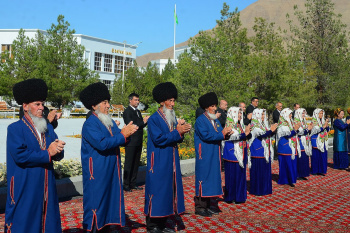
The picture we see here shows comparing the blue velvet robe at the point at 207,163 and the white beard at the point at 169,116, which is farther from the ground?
the white beard at the point at 169,116

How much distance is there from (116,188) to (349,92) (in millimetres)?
22666

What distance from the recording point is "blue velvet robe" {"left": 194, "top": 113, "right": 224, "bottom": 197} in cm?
730

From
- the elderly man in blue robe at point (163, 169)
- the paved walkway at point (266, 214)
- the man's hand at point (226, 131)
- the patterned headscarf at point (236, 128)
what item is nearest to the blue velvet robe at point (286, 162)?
the paved walkway at point (266, 214)

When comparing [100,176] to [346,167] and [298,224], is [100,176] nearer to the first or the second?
[298,224]

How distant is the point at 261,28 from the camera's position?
2153cm

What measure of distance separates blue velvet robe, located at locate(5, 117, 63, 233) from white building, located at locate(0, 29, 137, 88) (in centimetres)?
6119

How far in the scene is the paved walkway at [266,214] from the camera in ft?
22.0

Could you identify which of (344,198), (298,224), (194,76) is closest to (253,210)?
(298,224)

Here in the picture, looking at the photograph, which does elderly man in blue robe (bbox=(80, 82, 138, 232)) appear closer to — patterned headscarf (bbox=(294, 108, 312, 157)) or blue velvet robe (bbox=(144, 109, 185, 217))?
blue velvet robe (bbox=(144, 109, 185, 217))

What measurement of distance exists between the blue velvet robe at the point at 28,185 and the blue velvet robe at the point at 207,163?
3.46 metres

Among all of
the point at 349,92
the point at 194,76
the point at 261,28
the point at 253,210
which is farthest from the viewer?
the point at 349,92

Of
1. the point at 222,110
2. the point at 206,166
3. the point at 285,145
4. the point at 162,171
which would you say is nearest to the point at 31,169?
the point at 162,171

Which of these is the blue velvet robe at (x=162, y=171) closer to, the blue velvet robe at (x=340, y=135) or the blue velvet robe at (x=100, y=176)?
the blue velvet robe at (x=100, y=176)

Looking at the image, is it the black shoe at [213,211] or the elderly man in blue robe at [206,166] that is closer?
the elderly man in blue robe at [206,166]
